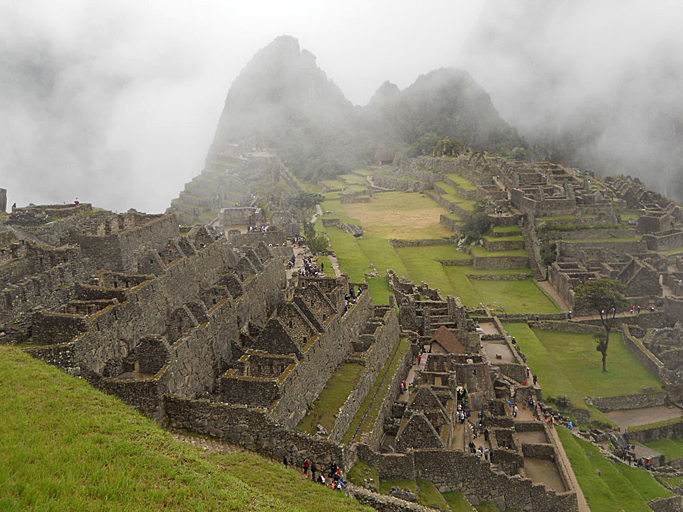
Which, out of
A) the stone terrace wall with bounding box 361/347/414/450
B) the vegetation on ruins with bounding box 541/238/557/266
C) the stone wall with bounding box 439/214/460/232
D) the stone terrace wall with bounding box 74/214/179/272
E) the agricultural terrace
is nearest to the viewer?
the stone terrace wall with bounding box 361/347/414/450

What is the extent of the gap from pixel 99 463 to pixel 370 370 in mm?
16514

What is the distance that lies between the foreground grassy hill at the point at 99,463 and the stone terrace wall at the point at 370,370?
494cm

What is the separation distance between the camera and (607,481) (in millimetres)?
31125

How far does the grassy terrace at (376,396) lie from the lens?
979 inches

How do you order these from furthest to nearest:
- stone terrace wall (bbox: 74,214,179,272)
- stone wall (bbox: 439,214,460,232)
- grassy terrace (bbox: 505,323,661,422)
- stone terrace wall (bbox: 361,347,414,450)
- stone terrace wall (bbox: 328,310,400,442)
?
stone wall (bbox: 439,214,460,232)
grassy terrace (bbox: 505,323,661,422)
stone terrace wall (bbox: 74,214,179,272)
stone terrace wall (bbox: 361,347,414,450)
stone terrace wall (bbox: 328,310,400,442)

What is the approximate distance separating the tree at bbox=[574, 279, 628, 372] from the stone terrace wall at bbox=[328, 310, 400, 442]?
70.1 feet

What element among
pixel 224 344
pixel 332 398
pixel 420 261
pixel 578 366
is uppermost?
pixel 420 261

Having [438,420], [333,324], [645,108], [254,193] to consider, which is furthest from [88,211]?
[645,108]

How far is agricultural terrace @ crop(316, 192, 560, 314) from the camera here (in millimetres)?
54969

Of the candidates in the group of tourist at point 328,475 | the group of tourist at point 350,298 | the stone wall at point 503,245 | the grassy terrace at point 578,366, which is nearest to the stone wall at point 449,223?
the stone wall at point 503,245

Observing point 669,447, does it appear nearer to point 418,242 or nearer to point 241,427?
point 241,427

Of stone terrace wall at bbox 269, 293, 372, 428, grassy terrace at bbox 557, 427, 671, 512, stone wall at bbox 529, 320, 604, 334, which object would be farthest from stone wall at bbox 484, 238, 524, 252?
stone terrace wall at bbox 269, 293, 372, 428

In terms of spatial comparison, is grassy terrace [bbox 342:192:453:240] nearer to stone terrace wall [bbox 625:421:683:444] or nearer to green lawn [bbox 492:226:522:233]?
green lawn [bbox 492:226:522:233]

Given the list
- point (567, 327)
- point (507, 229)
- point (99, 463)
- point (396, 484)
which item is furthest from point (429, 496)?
point (507, 229)
